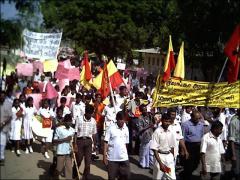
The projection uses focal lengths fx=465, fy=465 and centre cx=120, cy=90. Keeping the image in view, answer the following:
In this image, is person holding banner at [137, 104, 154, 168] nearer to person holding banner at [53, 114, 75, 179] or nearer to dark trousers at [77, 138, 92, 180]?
dark trousers at [77, 138, 92, 180]

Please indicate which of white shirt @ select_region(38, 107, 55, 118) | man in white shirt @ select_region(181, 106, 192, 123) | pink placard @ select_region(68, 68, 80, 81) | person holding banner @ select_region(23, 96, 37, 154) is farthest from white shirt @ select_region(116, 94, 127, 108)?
pink placard @ select_region(68, 68, 80, 81)

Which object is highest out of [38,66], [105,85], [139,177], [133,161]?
[38,66]

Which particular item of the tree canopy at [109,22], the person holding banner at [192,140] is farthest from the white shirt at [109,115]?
the tree canopy at [109,22]

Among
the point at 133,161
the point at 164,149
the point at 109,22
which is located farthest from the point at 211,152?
the point at 109,22

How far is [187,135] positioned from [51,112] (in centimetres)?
387

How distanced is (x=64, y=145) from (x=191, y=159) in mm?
2751

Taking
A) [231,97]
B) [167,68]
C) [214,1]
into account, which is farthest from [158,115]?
[214,1]

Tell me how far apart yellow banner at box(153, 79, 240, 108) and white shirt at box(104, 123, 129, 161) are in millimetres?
1561

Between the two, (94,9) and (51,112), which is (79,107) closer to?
(51,112)

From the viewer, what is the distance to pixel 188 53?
3041 cm

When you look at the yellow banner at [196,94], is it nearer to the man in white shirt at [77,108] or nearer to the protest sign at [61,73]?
the man in white shirt at [77,108]

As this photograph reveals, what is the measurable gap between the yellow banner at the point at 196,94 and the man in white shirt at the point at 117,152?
155 centimetres

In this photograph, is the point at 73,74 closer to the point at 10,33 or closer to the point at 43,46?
the point at 43,46

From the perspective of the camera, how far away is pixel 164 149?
27.5 ft
